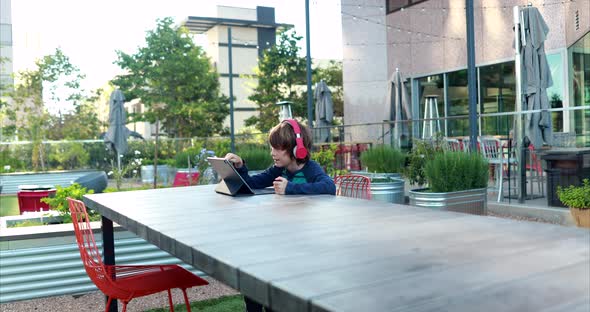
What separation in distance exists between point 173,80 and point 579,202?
2383 centimetres

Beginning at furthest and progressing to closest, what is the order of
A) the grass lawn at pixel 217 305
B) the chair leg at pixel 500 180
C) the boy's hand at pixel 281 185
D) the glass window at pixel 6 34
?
1. the glass window at pixel 6 34
2. the chair leg at pixel 500 180
3. the grass lawn at pixel 217 305
4. the boy's hand at pixel 281 185

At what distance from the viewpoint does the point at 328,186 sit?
3.09 metres

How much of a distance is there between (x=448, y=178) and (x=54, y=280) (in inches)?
136

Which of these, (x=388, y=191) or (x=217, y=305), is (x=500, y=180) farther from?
(x=217, y=305)

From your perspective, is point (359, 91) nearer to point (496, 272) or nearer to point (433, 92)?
point (433, 92)

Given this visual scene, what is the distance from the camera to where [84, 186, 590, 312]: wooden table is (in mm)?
1070

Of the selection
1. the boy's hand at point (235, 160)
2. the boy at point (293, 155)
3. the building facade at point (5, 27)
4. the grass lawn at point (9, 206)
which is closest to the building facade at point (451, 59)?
the boy at point (293, 155)

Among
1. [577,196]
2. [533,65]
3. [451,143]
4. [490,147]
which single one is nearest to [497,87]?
[533,65]

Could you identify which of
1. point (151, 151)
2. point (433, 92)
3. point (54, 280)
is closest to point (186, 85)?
point (151, 151)

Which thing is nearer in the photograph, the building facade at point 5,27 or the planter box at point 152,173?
the planter box at point 152,173

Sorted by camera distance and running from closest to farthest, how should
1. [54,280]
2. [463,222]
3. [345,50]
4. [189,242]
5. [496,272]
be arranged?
[496,272], [189,242], [463,222], [54,280], [345,50]

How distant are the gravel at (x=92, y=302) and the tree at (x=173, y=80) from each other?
23.1 meters

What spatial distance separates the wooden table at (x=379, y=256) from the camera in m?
1.07

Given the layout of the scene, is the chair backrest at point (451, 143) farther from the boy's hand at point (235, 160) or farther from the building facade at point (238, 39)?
the building facade at point (238, 39)
